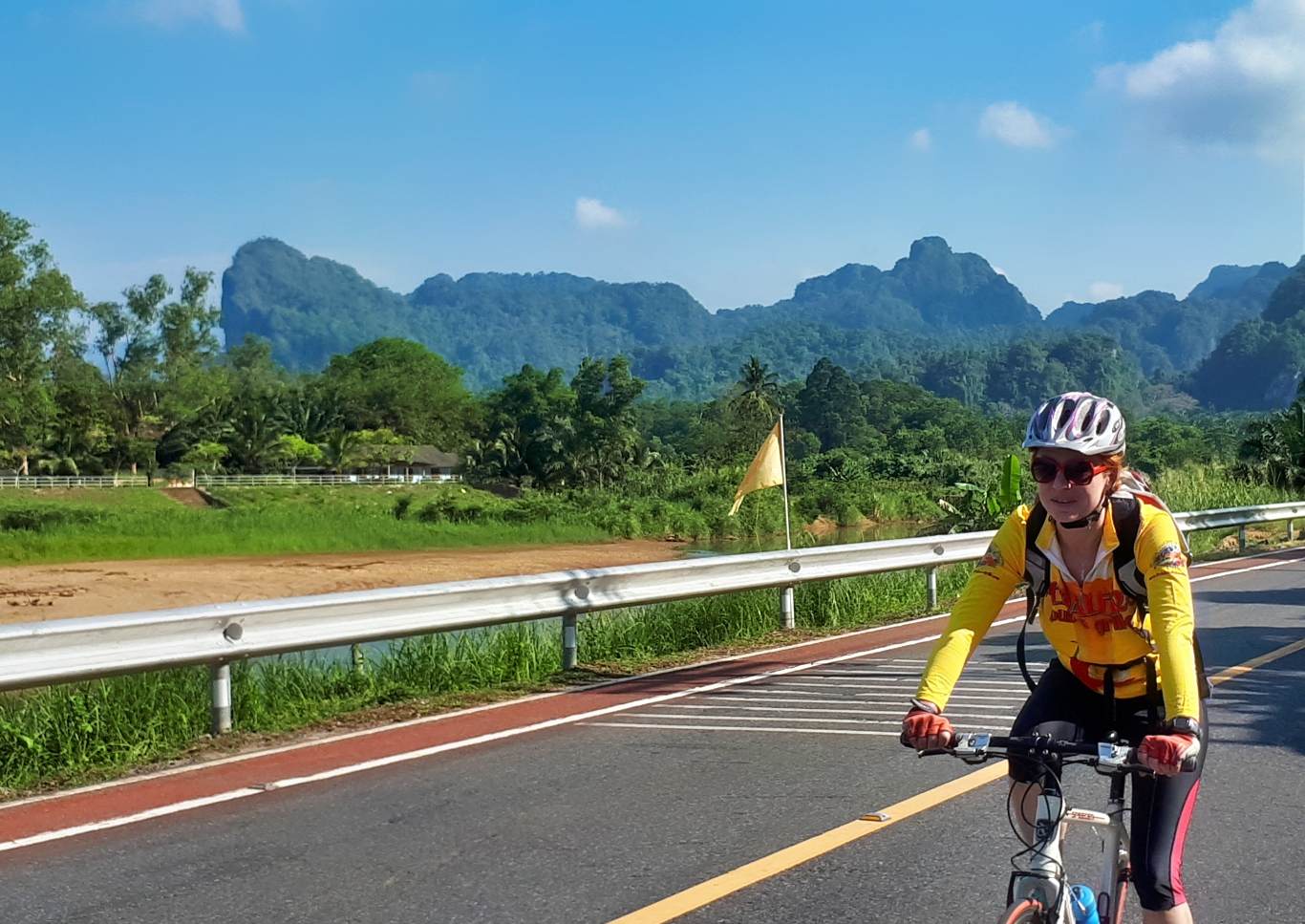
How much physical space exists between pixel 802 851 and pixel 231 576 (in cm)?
3470

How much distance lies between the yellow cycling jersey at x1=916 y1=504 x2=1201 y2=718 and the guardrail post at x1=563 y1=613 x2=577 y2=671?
6949 mm

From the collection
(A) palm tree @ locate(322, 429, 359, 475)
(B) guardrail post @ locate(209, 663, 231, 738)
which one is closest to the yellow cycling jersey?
(B) guardrail post @ locate(209, 663, 231, 738)

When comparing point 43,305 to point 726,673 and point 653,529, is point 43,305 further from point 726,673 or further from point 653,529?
point 726,673

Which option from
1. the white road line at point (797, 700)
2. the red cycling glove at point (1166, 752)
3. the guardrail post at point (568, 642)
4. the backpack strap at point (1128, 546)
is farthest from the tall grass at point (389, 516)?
the red cycling glove at point (1166, 752)

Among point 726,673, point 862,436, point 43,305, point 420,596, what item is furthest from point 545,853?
point 862,436

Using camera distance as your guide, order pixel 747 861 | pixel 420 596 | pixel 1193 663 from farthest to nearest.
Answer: pixel 420 596 < pixel 747 861 < pixel 1193 663

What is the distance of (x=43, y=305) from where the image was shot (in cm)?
6250

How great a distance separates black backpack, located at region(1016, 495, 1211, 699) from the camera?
3301mm

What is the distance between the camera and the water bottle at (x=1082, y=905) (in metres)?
2.97

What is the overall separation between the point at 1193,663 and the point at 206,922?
3.28 m

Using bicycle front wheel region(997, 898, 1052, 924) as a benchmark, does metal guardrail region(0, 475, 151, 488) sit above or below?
above

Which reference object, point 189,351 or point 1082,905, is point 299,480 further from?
point 1082,905

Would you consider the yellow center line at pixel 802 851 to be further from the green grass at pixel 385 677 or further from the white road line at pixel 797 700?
the green grass at pixel 385 677

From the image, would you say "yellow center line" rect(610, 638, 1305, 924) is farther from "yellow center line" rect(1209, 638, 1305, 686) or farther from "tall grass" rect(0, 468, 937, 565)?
"tall grass" rect(0, 468, 937, 565)
